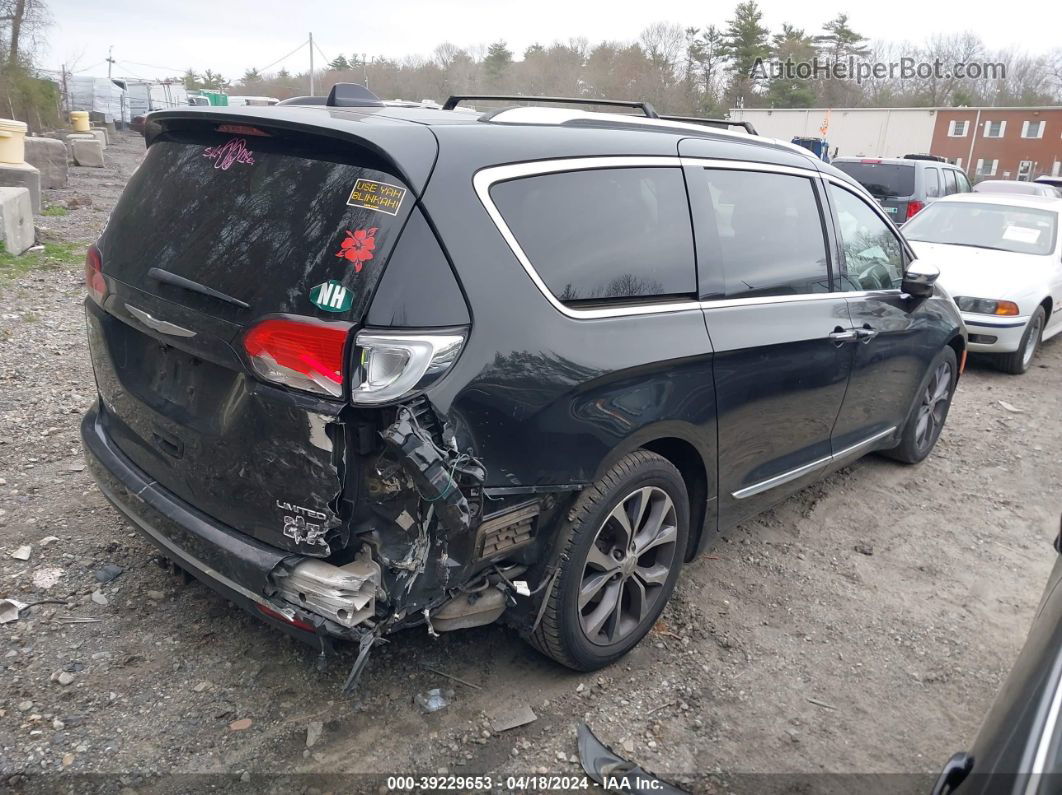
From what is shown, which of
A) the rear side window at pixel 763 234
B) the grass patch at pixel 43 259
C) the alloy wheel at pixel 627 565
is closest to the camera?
the alloy wheel at pixel 627 565

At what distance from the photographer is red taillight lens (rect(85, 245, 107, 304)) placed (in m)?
2.82

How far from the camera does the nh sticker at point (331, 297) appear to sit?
83.9 inches

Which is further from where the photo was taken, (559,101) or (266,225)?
(559,101)

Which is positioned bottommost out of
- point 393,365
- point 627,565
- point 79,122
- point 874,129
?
point 627,565

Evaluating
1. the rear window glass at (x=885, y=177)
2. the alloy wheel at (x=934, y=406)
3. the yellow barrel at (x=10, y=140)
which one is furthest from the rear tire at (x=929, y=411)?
the yellow barrel at (x=10, y=140)

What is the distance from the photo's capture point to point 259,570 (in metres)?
2.25

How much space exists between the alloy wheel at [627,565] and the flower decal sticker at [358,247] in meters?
1.20

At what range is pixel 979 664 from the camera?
3.22m

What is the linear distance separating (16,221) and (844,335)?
856cm

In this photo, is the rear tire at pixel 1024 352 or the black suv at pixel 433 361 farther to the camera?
the rear tire at pixel 1024 352

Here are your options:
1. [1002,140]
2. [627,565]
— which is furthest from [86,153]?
[1002,140]

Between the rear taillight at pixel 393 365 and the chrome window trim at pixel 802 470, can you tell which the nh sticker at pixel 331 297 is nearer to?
the rear taillight at pixel 393 365

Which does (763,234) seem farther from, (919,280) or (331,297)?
(331,297)

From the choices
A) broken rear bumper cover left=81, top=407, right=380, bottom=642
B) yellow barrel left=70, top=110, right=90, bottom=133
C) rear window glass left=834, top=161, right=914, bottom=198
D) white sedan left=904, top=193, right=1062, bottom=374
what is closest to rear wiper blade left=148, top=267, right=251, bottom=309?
broken rear bumper cover left=81, top=407, right=380, bottom=642
